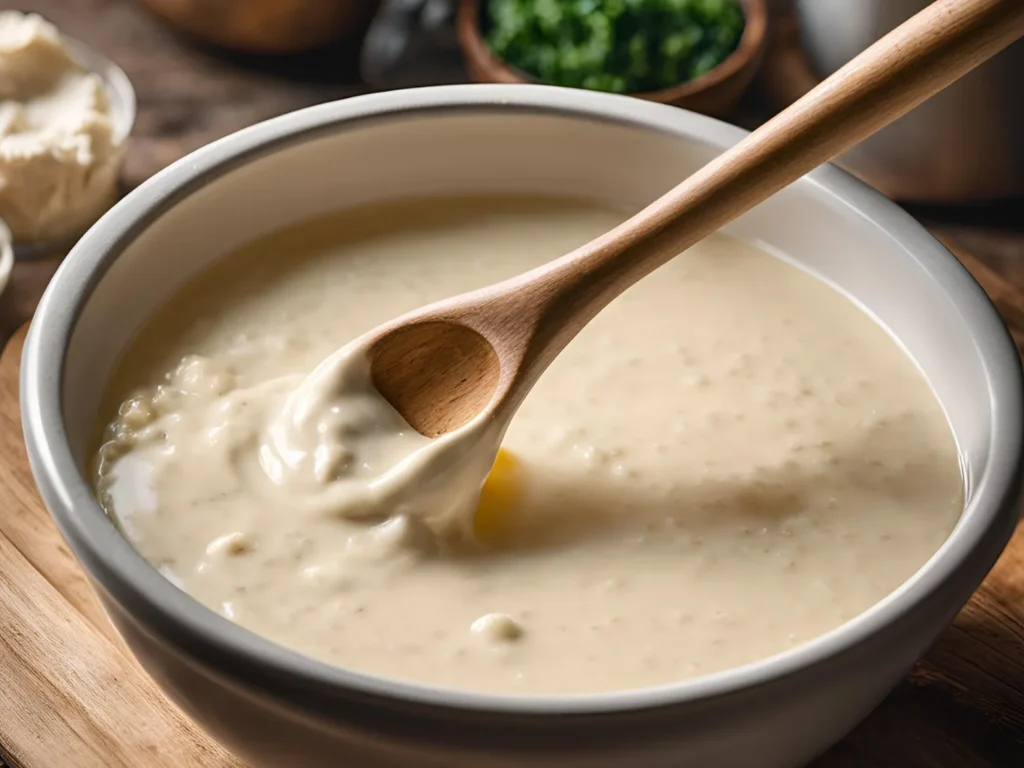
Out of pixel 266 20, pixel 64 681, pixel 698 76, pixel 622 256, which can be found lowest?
pixel 64 681

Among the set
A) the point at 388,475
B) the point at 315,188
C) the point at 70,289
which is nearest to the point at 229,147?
the point at 315,188

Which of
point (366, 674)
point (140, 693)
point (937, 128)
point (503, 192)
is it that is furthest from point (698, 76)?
point (366, 674)

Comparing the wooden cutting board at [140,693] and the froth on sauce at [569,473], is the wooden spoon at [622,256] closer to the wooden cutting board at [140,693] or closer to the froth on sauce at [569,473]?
the froth on sauce at [569,473]

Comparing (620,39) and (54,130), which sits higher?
(620,39)

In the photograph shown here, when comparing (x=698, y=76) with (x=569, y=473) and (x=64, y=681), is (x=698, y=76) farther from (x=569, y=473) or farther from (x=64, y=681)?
(x=64, y=681)

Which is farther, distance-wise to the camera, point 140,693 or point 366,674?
point 140,693

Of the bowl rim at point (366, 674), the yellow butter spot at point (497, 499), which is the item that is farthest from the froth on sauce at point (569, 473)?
the bowl rim at point (366, 674)

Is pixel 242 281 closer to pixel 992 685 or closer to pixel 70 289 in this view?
Answer: pixel 70 289
